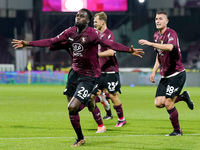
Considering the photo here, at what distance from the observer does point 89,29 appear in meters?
7.26

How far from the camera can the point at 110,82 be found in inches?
401

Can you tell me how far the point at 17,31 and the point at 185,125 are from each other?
111ft

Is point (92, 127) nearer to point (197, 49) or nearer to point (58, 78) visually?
point (58, 78)

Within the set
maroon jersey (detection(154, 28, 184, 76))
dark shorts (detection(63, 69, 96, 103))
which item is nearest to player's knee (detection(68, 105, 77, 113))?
dark shorts (detection(63, 69, 96, 103))

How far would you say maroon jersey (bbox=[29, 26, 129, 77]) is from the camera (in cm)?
715

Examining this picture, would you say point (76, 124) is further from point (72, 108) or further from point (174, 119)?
point (174, 119)

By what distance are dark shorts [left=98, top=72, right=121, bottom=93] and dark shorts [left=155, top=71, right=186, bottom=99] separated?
6.59 ft

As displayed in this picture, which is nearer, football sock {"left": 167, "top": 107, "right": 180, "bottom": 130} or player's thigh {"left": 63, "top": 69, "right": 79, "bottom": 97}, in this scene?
player's thigh {"left": 63, "top": 69, "right": 79, "bottom": 97}

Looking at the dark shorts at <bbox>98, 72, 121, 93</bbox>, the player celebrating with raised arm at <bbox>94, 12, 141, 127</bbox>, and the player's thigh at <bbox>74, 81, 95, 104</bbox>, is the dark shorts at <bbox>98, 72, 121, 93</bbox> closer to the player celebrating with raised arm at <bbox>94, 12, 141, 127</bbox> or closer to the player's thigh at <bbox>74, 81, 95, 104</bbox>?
the player celebrating with raised arm at <bbox>94, 12, 141, 127</bbox>

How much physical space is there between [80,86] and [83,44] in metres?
0.65

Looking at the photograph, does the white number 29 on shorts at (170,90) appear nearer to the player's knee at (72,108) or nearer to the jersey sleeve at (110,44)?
the jersey sleeve at (110,44)

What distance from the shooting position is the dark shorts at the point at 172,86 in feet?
26.6

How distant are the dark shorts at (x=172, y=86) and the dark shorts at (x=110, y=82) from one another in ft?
6.59

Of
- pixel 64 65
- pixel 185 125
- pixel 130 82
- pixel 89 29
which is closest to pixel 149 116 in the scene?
pixel 185 125
